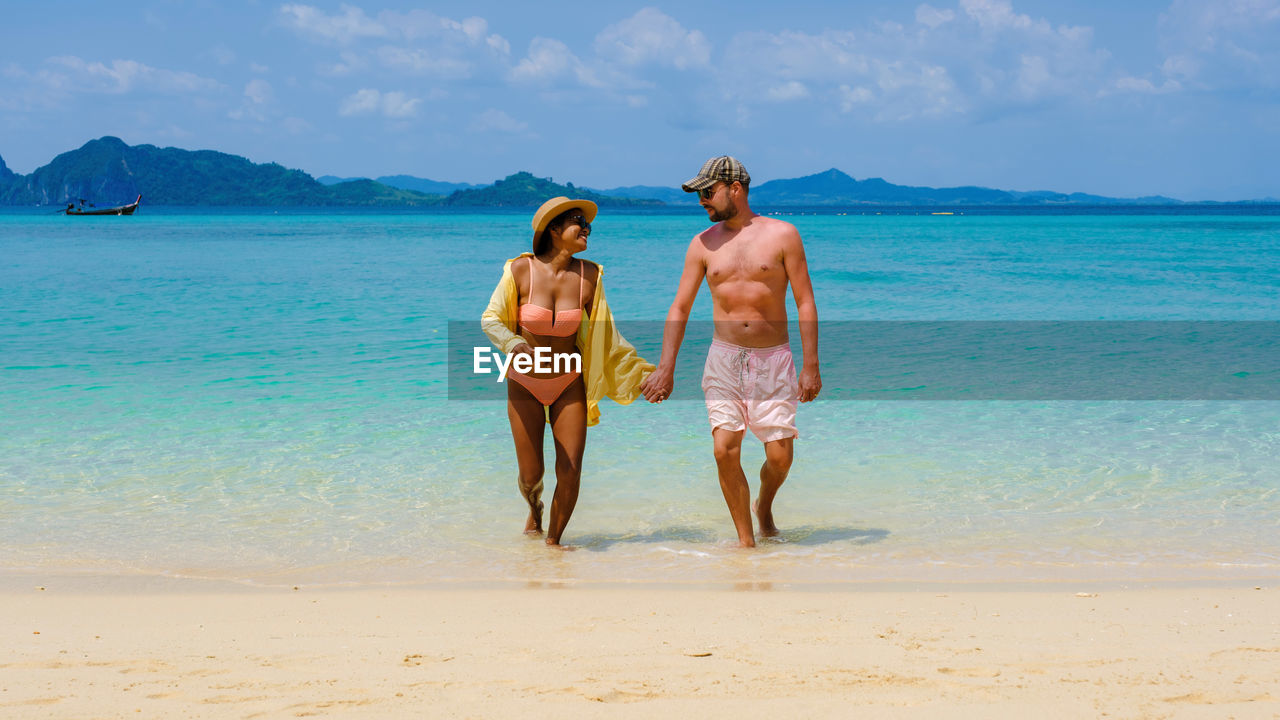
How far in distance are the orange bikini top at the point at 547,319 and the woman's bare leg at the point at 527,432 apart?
307mm

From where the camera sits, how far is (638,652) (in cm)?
379

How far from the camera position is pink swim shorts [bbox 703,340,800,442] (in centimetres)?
522

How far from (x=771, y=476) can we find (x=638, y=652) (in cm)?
188

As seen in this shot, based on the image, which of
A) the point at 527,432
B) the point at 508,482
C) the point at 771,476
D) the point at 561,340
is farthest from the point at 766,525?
the point at 508,482

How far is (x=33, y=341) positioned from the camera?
15.0 metres

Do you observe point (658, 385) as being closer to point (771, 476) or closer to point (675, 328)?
point (675, 328)

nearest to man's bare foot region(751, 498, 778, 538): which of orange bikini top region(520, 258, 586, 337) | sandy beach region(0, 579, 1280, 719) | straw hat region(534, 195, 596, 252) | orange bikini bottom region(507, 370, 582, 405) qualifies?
sandy beach region(0, 579, 1280, 719)

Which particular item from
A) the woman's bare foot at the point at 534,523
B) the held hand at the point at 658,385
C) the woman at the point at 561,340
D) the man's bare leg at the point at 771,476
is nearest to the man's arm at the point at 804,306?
the man's bare leg at the point at 771,476

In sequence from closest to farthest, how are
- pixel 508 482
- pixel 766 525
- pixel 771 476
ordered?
pixel 771 476
pixel 766 525
pixel 508 482

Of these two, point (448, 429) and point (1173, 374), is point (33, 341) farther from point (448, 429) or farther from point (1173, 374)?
point (1173, 374)

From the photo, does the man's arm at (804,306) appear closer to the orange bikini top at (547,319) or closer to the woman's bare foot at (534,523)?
the orange bikini top at (547,319)

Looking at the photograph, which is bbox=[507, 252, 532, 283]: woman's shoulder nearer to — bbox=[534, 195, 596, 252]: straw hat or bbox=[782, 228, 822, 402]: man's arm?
bbox=[534, 195, 596, 252]: straw hat

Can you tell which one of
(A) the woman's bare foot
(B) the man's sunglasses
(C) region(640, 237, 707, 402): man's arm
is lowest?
(A) the woman's bare foot

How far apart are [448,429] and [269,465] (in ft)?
5.29
